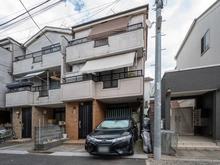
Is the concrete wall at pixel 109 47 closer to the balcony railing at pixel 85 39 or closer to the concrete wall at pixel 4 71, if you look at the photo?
the balcony railing at pixel 85 39

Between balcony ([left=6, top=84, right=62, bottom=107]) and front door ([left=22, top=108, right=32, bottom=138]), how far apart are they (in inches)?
A: 35.3

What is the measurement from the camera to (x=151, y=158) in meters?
5.83

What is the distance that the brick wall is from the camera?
1050 centimetres

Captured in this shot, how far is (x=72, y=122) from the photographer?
422 inches

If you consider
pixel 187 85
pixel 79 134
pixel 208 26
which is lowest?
pixel 79 134

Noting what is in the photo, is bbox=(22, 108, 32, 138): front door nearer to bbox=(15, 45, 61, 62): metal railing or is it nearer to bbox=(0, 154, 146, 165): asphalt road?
bbox=(15, 45, 61, 62): metal railing

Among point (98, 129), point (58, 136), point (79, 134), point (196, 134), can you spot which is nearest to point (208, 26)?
point (196, 134)

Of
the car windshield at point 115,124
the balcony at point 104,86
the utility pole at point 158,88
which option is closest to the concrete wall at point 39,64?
the balcony at point 104,86

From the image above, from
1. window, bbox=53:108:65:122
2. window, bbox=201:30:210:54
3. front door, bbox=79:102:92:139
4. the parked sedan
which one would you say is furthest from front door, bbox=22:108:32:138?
window, bbox=201:30:210:54

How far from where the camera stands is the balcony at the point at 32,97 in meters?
12.0

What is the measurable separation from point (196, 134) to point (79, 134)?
800 cm

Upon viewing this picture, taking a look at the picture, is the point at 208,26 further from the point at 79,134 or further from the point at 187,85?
the point at 79,134

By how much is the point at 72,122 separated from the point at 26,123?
Result: 15.5ft

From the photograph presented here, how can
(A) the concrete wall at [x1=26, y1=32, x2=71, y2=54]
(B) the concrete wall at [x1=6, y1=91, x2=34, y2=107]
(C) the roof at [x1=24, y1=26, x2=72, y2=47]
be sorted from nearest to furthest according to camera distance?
1. (B) the concrete wall at [x1=6, y1=91, x2=34, y2=107]
2. (C) the roof at [x1=24, y1=26, x2=72, y2=47]
3. (A) the concrete wall at [x1=26, y1=32, x2=71, y2=54]
